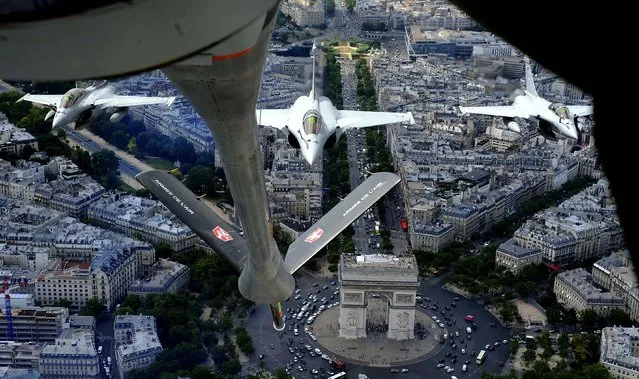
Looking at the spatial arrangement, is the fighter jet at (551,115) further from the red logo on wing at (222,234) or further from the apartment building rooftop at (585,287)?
the red logo on wing at (222,234)

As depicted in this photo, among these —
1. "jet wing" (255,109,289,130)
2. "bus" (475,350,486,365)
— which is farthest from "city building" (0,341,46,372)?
"bus" (475,350,486,365)

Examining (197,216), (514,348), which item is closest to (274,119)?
(197,216)

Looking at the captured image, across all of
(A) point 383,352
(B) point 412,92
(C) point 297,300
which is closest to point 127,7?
(A) point 383,352

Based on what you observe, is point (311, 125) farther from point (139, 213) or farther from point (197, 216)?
point (139, 213)

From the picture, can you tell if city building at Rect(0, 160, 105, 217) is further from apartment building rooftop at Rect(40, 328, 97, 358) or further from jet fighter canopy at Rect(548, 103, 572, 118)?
jet fighter canopy at Rect(548, 103, 572, 118)

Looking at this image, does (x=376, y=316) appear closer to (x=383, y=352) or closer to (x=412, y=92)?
(x=383, y=352)

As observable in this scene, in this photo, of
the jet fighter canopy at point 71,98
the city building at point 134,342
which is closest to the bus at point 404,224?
the city building at point 134,342
